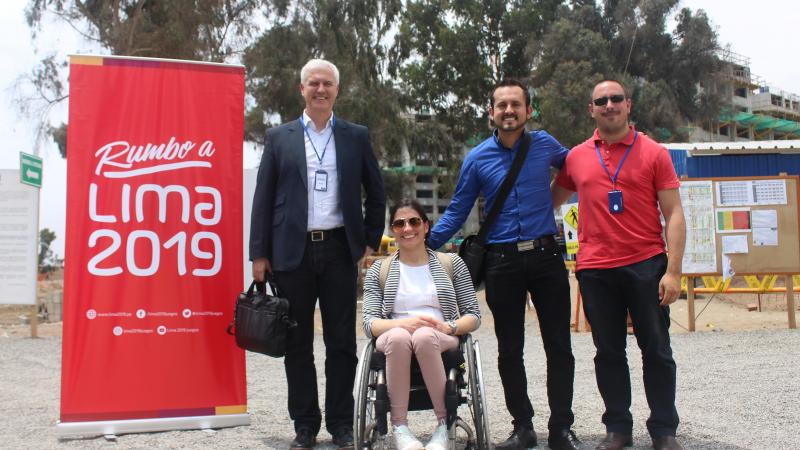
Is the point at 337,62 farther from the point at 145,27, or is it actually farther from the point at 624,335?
the point at 624,335


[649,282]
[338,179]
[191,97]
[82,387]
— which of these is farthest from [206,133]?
[649,282]

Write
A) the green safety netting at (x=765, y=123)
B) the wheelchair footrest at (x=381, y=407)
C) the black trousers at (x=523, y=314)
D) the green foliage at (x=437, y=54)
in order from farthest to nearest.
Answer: the green safety netting at (x=765, y=123) < the green foliage at (x=437, y=54) < the black trousers at (x=523, y=314) < the wheelchair footrest at (x=381, y=407)

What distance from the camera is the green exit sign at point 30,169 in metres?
Result: 9.72

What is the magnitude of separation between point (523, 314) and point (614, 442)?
31.0 inches

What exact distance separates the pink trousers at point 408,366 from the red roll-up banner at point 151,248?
54.3 inches

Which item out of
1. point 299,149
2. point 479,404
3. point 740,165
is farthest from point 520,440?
point 740,165

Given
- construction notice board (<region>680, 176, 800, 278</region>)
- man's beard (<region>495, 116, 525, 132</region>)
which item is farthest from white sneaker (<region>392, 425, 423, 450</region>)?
construction notice board (<region>680, 176, 800, 278</region>)

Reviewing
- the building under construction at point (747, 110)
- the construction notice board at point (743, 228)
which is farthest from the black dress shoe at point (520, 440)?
the building under construction at point (747, 110)

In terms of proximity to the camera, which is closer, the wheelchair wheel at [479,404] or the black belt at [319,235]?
the wheelchair wheel at [479,404]

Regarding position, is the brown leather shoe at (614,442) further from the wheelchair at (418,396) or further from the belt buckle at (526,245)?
the belt buckle at (526,245)

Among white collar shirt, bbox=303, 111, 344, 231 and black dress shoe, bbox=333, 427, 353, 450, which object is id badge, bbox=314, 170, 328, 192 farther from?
black dress shoe, bbox=333, 427, 353, 450

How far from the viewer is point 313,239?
3.90 meters

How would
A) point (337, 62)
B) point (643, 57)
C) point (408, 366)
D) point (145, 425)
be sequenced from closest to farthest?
1. point (408, 366)
2. point (145, 425)
3. point (337, 62)
4. point (643, 57)

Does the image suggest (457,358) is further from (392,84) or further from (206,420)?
(392,84)
